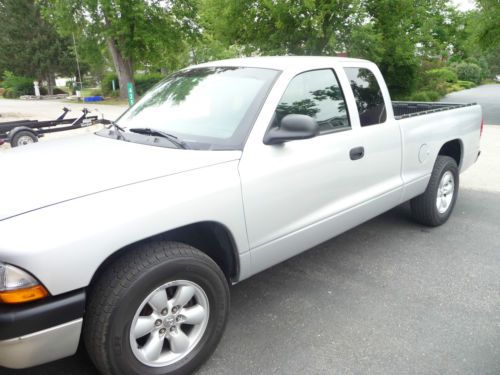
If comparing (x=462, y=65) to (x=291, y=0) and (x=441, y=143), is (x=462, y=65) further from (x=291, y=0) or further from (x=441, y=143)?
(x=441, y=143)

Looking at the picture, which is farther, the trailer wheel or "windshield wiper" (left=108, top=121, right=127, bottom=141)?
the trailer wheel

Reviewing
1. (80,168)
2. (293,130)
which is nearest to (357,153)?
(293,130)

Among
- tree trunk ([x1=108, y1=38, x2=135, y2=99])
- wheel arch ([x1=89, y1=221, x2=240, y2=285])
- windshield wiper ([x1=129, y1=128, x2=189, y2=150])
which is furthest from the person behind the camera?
tree trunk ([x1=108, y1=38, x2=135, y2=99])

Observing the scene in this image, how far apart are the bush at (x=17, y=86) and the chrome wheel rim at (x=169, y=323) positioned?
4347 cm

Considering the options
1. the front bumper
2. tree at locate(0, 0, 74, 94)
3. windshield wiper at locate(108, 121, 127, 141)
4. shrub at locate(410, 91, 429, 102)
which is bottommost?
the front bumper

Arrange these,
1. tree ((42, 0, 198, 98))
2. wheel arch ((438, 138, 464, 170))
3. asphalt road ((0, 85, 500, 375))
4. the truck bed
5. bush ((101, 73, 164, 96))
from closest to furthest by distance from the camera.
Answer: asphalt road ((0, 85, 500, 375)) < wheel arch ((438, 138, 464, 170)) < the truck bed < tree ((42, 0, 198, 98)) < bush ((101, 73, 164, 96))

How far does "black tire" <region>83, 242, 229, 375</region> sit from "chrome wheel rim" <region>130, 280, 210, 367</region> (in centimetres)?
4

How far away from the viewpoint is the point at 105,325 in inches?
79.3

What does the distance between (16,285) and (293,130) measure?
65.9 inches

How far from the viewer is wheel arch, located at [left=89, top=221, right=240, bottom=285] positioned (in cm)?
245

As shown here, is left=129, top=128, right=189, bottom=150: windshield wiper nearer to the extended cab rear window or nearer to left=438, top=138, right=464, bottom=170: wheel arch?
the extended cab rear window

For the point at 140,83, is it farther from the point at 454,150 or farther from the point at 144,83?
the point at 454,150

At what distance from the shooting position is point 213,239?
2637 millimetres

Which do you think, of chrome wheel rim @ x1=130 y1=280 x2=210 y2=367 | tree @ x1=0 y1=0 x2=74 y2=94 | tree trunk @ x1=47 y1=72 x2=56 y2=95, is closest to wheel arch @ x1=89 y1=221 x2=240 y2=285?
chrome wheel rim @ x1=130 y1=280 x2=210 y2=367
